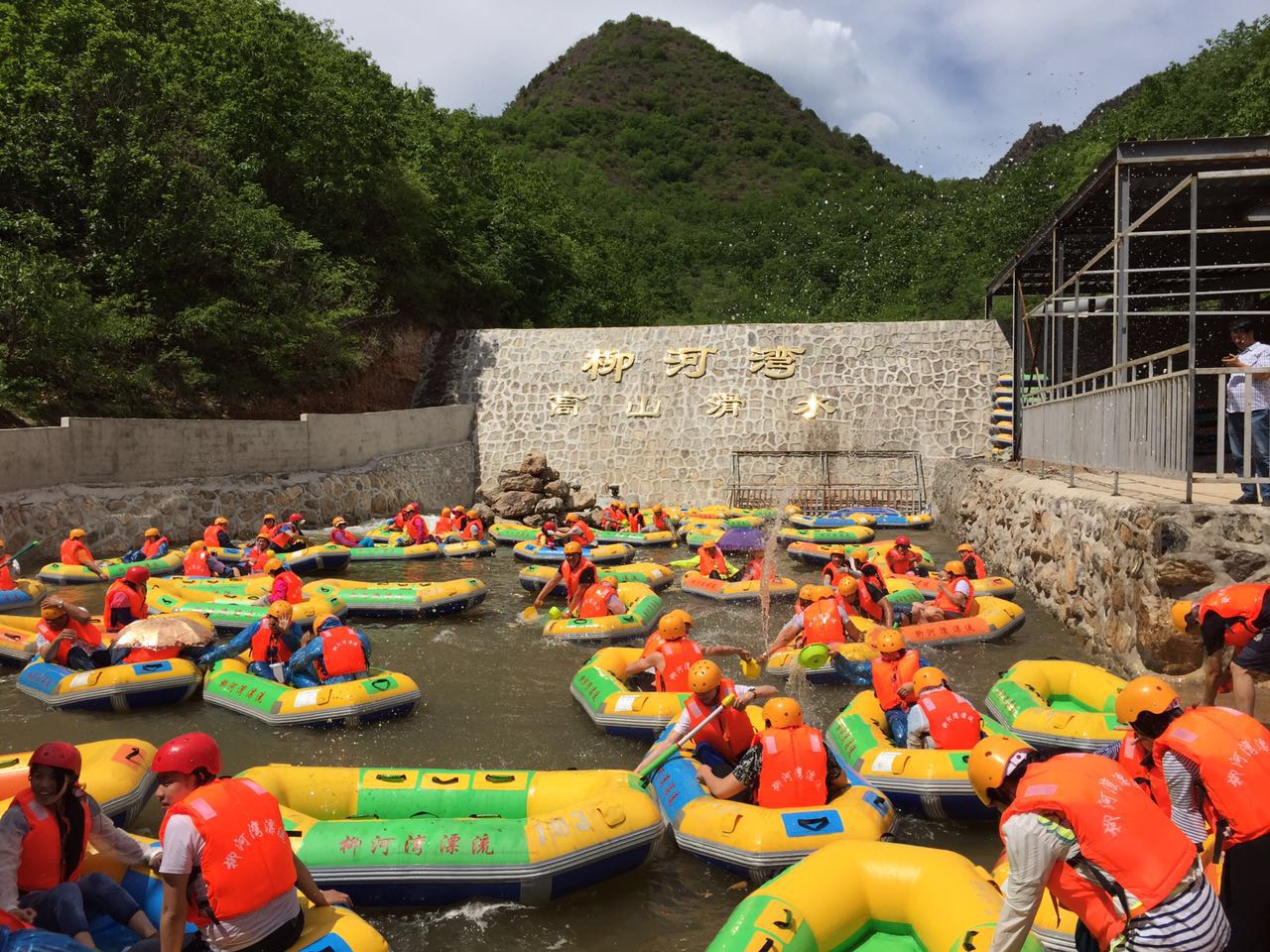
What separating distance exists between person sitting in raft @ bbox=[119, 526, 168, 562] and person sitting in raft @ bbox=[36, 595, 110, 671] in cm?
545

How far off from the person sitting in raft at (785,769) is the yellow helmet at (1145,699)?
Answer: 204 centimetres

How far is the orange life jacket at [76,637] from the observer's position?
8.97 m

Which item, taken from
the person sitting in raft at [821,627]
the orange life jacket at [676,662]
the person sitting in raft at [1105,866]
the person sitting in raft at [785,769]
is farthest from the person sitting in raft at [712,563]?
the person sitting in raft at [1105,866]

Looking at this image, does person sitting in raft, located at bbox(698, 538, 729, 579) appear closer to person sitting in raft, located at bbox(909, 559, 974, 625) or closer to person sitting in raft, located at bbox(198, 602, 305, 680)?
person sitting in raft, located at bbox(909, 559, 974, 625)

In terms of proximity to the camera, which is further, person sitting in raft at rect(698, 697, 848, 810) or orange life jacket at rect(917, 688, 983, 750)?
orange life jacket at rect(917, 688, 983, 750)

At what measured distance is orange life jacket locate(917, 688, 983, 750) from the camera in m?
6.67

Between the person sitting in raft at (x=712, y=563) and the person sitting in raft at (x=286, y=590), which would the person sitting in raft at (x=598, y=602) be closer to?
the person sitting in raft at (x=712, y=563)

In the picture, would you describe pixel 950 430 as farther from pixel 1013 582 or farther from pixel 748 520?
pixel 1013 582

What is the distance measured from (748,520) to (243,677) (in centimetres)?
1286

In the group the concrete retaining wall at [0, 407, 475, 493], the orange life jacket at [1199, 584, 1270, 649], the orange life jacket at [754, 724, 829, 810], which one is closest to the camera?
the orange life jacket at [1199, 584, 1270, 649]

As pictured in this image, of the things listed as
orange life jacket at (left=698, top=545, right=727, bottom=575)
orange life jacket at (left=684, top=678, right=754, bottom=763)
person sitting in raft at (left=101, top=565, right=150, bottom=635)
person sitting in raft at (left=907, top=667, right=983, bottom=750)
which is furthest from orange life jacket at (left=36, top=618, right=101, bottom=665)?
orange life jacket at (left=698, top=545, right=727, bottom=575)

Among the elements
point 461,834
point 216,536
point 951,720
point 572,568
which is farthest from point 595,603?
point 216,536

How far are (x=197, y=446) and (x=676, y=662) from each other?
12.9m

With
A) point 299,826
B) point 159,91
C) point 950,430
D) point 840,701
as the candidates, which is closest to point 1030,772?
point 299,826
